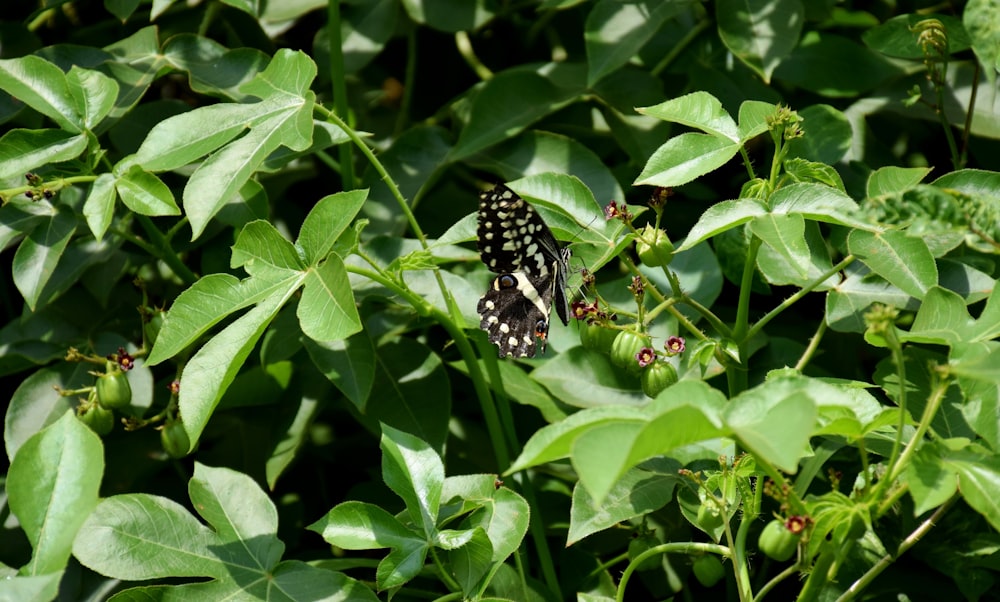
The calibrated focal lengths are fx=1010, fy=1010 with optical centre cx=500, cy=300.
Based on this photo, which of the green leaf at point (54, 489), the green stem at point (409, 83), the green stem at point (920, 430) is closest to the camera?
the green stem at point (920, 430)

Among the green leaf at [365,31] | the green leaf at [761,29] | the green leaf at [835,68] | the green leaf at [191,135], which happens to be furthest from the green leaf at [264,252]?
the green leaf at [835,68]

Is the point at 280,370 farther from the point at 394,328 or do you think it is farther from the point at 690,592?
the point at 690,592

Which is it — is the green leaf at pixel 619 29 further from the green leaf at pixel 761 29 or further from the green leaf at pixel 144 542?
the green leaf at pixel 144 542

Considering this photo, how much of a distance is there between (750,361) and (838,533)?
634 mm

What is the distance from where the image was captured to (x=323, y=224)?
130cm

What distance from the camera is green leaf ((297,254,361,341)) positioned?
118 centimetres

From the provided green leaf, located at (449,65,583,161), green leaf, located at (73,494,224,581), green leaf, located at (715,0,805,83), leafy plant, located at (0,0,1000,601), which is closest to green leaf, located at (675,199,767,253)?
leafy plant, located at (0,0,1000,601)

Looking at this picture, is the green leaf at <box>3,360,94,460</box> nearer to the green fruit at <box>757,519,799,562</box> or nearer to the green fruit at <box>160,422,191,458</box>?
the green fruit at <box>160,422,191,458</box>

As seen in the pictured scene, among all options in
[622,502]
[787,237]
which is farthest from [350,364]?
[787,237]

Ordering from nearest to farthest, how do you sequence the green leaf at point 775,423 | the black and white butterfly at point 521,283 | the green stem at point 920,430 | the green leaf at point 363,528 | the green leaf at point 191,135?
1. the green leaf at point 775,423
2. the green stem at point 920,430
3. the green leaf at point 363,528
4. the green leaf at point 191,135
5. the black and white butterfly at point 521,283

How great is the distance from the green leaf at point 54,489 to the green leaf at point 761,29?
3.83 feet

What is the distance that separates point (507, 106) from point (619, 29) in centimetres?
23

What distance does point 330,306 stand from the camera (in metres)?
1.22

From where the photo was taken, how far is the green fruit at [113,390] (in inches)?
61.7
